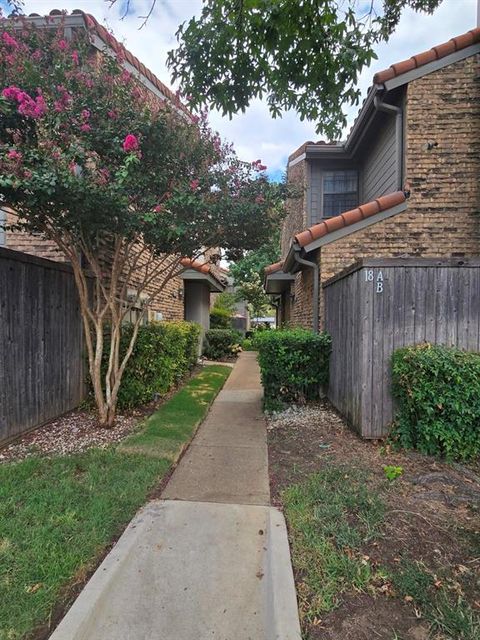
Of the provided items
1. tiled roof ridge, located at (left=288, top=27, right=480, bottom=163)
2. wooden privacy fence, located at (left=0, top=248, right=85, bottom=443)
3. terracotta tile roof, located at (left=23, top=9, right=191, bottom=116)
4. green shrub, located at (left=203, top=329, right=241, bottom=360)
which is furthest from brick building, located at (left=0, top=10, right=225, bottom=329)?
tiled roof ridge, located at (left=288, top=27, right=480, bottom=163)

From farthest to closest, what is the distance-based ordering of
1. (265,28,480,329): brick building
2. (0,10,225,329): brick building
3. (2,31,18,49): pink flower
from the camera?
(265,28,480,329): brick building
(0,10,225,329): brick building
(2,31,18,49): pink flower

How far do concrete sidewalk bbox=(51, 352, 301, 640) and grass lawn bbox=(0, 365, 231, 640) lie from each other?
0.17 metres

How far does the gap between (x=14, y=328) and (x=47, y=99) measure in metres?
2.74

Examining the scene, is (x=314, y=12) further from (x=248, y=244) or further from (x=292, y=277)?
(x=292, y=277)

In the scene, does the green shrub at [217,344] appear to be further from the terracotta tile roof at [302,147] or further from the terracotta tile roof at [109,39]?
the terracotta tile roof at [109,39]

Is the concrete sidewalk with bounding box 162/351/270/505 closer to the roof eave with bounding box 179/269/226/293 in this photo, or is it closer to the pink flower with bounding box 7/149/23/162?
the pink flower with bounding box 7/149/23/162

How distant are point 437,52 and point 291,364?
235 inches

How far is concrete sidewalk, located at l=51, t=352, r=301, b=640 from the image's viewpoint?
6.92 ft

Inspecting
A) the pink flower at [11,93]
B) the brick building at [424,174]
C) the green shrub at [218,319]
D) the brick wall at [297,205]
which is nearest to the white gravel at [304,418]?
the brick building at [424,174]

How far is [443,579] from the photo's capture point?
239 centimetres

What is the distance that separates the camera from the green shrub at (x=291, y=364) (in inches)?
261

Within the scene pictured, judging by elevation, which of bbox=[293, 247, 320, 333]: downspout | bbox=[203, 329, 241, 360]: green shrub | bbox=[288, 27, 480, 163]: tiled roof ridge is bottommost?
bbox=[203, 329, 241, 360]: green shrub

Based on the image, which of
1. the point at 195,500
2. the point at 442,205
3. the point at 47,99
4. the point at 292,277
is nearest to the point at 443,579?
the point at 195,500

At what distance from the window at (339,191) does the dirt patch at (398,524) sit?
268 inches
